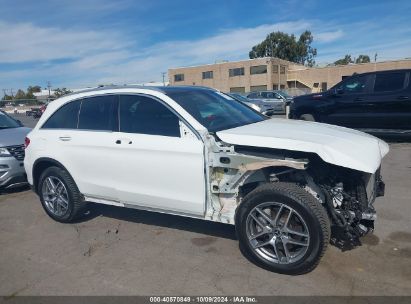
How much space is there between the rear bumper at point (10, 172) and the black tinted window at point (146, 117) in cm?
326

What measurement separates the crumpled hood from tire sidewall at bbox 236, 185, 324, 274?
0.46m

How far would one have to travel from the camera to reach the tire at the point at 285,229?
3.41 meters

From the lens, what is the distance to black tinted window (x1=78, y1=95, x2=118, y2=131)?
15.6 feet

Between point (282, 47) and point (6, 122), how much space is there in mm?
84251

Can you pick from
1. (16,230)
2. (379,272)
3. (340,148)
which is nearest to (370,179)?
(340,148)

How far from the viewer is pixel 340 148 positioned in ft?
11.5

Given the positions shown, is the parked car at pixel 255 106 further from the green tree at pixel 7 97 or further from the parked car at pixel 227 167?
the green tree at pixel 7 97

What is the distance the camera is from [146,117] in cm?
448

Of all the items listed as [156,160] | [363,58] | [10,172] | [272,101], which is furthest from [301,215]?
[363,58]

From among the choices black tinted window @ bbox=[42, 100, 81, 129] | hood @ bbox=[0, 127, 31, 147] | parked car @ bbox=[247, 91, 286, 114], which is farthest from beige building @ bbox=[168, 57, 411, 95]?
black tinted window @ bbox=[42, 100, 81, 129]

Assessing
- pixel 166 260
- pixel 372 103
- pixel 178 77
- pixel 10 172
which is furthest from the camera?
pixel 178 77

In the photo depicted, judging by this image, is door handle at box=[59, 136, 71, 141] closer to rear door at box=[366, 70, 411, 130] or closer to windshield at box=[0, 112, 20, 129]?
windshield at box=[0, 112, 20, 129]

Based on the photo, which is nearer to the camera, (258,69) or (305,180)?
(305,180)

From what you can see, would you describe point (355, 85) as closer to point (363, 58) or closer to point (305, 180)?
point (305, 180)
